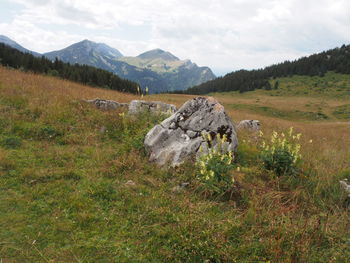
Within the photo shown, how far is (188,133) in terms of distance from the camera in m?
7.31

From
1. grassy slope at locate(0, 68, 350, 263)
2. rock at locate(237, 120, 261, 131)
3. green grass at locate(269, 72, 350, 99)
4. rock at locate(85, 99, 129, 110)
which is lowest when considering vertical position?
grassy slope at locate(0, 68, 350, 263)

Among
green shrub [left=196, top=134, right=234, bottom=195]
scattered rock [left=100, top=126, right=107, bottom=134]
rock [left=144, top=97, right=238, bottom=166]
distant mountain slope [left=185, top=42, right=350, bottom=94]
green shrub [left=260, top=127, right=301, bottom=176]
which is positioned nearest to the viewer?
green shrub [left=196, top=134, right=234, bottom=195]

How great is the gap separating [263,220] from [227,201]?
3.08 feet

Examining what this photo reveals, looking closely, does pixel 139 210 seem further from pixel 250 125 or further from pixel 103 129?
pixel 250 125

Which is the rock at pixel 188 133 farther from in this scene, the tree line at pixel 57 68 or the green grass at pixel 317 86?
the green grass at pixel 317 86

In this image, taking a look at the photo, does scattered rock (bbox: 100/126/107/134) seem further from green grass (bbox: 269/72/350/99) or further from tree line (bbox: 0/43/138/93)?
green grass (bbox: 269/72/350/99)

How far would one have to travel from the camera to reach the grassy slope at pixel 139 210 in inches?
139

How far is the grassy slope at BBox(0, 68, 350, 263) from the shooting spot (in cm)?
354

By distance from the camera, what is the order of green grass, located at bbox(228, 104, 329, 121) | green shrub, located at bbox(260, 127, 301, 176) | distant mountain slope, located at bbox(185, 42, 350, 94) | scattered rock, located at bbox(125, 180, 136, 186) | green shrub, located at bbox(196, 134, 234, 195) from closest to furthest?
green shrub, located at bbox(196, 134, 234, 195), scattered rock, located at bbox(125, 180, 136, 186), green shrub, located at bbox(260, 127, 301, 176), green grass, located at bbox(228, 104, 329, 121), distant mountain slope, located at bbox(185, 42, 350, 94)

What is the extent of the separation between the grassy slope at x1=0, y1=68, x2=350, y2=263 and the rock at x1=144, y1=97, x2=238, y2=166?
1.63ft

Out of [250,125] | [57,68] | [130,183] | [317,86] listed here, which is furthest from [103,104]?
[317,86]

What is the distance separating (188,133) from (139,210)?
3340 millimetres

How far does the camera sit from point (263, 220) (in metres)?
4.21

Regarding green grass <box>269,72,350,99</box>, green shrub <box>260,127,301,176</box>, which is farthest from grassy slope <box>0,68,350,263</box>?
green grass <box>269,72,350,99</box>
